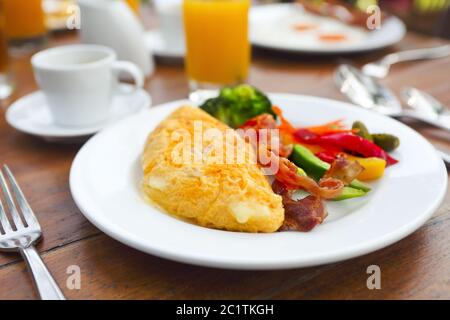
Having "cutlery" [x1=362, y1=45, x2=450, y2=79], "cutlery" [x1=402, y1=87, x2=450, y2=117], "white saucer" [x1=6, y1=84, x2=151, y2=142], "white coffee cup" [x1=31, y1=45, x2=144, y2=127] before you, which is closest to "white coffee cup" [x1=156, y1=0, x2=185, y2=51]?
"white saucer" [x1=6, y1=84, x2=151, y2=142]

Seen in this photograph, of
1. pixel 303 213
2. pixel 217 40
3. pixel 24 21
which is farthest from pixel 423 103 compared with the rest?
pixel 24 21

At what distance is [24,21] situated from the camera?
2.28 metres

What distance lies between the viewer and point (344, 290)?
0.89 m

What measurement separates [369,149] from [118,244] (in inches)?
25.0

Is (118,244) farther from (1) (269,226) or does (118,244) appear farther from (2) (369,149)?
(2) (369,149)

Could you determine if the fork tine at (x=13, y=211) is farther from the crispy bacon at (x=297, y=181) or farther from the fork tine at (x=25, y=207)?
the crispy bacon at (x=297, y=181)

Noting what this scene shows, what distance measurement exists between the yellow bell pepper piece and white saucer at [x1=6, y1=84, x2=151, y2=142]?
2.55ft

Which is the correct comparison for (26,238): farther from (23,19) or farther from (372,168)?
(23,19)

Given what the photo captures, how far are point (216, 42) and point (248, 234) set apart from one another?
1165 millimetres

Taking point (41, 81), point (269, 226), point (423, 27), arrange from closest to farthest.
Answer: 1. point (269, 226)
2. point (41, 81)
3. point (423, 27)

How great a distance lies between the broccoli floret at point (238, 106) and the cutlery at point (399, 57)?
2.68ft

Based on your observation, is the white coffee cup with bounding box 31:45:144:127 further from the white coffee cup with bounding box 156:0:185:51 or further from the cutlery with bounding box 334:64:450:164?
the cutlery with bounding box 334:64:450:164

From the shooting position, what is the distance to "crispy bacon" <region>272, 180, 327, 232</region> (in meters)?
0.96

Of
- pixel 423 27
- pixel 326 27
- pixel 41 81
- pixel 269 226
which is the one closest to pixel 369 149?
pixel 269 226
